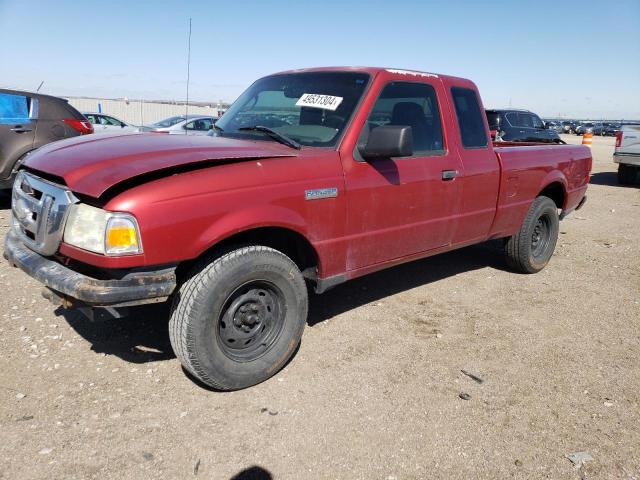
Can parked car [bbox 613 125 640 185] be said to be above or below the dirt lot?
above

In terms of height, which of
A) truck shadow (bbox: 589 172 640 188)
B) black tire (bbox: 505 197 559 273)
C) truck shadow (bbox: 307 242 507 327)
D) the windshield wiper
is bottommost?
truck shadow (bbox: 307 242 507 327)

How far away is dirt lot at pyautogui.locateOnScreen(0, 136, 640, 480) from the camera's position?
2441 mm

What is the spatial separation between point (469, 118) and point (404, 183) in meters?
1.20

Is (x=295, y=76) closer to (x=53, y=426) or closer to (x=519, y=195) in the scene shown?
(x=519, y=195)

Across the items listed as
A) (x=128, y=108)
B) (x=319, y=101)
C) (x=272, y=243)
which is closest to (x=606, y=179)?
(x=319, y=101)

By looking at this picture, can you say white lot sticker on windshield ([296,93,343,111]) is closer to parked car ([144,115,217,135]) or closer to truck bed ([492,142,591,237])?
truck bed ([492,142,591,237])

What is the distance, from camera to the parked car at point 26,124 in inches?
273

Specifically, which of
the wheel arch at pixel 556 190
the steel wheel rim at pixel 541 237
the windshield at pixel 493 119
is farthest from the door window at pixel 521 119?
the steel wheel rim at pixel 541 237

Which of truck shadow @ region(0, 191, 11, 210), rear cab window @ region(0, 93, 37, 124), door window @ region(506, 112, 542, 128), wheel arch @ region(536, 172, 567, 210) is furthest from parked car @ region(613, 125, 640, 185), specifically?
truck shadow @ region(0, 191, 11, 210)

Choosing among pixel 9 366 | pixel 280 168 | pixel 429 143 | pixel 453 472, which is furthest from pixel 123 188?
pixel 429 143

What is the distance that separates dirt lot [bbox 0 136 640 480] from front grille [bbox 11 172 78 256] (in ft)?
2.83

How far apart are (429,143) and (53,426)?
317 cm

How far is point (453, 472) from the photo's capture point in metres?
2.42

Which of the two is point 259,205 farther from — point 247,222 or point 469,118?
point 469,118
